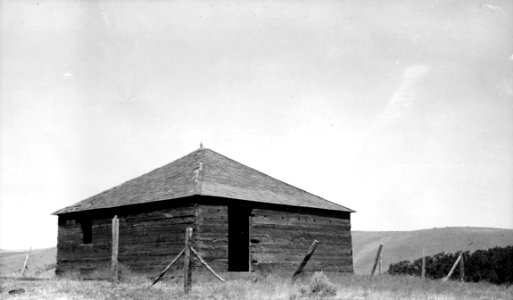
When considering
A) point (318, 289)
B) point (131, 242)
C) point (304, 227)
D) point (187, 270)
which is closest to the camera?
point (318, 289)

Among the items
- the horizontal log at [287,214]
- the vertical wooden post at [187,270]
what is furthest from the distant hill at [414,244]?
the vertical wooden post at [187,270]

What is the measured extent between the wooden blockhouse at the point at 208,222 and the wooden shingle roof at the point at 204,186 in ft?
0.19

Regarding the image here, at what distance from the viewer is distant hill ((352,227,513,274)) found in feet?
186

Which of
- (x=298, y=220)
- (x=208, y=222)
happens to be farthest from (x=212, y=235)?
(x=298, y=220)

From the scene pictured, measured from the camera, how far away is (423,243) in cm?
6119

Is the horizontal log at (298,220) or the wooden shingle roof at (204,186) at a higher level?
the wooden shingle roof at (204,186)

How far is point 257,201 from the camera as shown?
70.9 feet

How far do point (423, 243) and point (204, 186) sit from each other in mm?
46120

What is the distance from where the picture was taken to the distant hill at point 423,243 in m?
56.8

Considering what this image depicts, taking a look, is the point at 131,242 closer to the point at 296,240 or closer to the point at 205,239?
the point at 205,239

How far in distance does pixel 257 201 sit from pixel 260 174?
4765mm

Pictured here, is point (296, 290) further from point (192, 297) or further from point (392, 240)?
point (392, 240)

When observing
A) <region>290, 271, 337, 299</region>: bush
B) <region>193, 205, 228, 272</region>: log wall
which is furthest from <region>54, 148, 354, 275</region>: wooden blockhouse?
<region>290, 271, 337, 299</region>: bush

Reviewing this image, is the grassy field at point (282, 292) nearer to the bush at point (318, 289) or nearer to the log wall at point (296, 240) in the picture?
the bush at point (318, 289)
